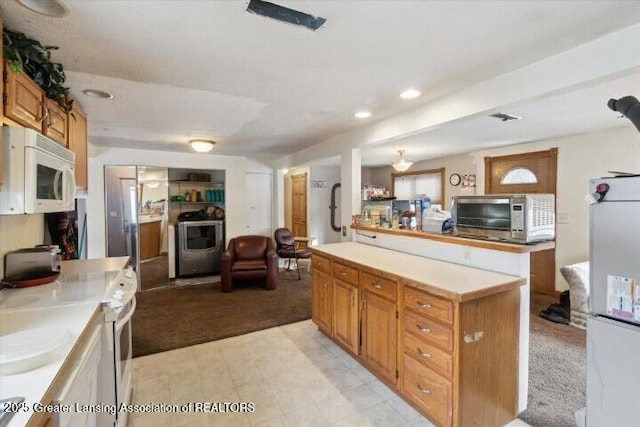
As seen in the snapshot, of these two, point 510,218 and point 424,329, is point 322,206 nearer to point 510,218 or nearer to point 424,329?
point 510,218

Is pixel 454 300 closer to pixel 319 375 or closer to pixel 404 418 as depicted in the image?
pixel 404 418

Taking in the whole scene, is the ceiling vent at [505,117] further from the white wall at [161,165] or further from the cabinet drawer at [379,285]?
the white wall at [161,165]

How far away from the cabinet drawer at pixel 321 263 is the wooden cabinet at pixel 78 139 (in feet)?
7.20

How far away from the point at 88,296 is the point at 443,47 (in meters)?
2.46

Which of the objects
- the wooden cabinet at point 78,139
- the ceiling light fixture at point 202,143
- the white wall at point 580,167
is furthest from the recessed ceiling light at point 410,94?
the white wall at point 580,167

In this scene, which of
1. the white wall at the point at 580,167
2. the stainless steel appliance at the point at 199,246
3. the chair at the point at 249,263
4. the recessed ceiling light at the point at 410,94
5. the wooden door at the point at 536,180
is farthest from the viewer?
the stainless steel appliance at the point at 199,246

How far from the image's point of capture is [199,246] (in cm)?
545

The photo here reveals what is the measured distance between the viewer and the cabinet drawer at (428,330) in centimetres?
174

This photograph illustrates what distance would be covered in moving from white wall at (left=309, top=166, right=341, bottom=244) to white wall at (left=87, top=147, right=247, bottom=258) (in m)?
1.79

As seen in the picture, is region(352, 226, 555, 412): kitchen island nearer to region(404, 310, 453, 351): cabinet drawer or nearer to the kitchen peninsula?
the kitchen peninsula

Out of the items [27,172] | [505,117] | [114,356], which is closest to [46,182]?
[27,172]

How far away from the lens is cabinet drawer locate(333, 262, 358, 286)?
2568mm

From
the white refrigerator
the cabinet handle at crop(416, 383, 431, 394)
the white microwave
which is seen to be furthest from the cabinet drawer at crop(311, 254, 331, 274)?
the white microwave

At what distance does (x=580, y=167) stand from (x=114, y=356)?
537 cm
